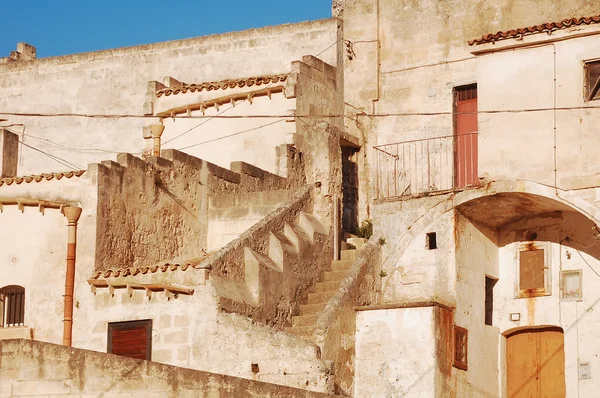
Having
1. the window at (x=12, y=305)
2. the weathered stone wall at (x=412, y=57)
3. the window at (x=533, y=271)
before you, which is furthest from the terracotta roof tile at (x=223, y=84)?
the window at (x=12, y=305)

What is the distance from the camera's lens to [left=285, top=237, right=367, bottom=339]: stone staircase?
75.8ft

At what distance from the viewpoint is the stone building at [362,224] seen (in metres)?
22.6

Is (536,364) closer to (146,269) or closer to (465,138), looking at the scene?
(465,138)

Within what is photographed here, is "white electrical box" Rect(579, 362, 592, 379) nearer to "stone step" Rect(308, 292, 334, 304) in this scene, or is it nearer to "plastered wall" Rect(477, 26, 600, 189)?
"plastered wall" Rect(477, 26, 600, 189)

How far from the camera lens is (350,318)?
76.3ft

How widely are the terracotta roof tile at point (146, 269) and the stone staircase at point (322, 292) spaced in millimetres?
2111

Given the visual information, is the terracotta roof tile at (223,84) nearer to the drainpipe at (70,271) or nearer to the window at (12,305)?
the drainpipe at (70,271)

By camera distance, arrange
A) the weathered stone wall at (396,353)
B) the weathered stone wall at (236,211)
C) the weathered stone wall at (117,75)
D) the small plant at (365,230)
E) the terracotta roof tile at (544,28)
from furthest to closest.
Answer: the weathered stone wall at (117,75)
the small plant at (365,230)
the weathered stone wall at (236,211)
the terracotta roof tile at (544,28)
the weathered stone wall at (396,353)

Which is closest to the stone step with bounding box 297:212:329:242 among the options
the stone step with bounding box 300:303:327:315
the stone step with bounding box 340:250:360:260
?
the stone step with bounding box 340:250:360:260

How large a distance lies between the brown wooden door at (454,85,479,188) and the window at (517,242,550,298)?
1832 millimetres

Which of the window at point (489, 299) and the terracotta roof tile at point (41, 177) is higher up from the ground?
the terracotta roof tile at point (41, 177)

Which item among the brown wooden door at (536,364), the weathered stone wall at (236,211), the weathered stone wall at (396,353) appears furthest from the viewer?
the weathered stone wall at (236,211)

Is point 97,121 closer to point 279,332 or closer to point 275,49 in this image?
point 275,49

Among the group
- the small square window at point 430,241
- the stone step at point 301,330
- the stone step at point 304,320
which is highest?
Answer: the small square window at point 430,241
